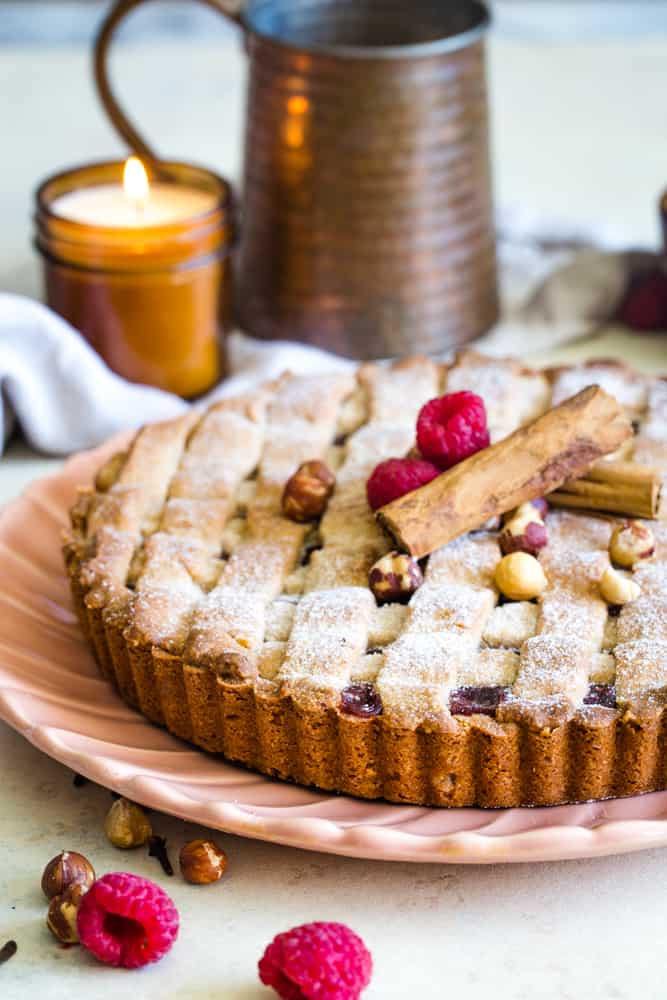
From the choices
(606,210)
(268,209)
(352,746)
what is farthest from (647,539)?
(606,210)

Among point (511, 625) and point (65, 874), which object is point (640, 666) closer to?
point (511, 625)

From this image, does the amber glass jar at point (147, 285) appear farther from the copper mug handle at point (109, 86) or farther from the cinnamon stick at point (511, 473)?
the cinnamon stick at point (511, 473)

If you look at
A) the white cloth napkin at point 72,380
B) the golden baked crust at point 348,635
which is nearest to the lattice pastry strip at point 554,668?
the golden baked crust at point 348,635

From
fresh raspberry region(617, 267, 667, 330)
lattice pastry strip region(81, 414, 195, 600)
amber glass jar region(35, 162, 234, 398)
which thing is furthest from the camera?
fresh raspberry region(617, 267, 667, 330)

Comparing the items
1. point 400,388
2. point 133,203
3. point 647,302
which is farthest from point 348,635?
point 647,302

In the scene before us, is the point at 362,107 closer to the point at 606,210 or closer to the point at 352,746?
the point at 606,210

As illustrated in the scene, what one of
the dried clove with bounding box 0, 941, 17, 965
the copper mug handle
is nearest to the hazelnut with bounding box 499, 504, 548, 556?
the dried clove with bounding box 0, 941, 17, 965

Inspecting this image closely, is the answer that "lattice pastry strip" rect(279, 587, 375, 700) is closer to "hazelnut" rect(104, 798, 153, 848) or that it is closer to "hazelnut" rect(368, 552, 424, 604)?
"hazelnut" rect(368, 552, 424, 604)
